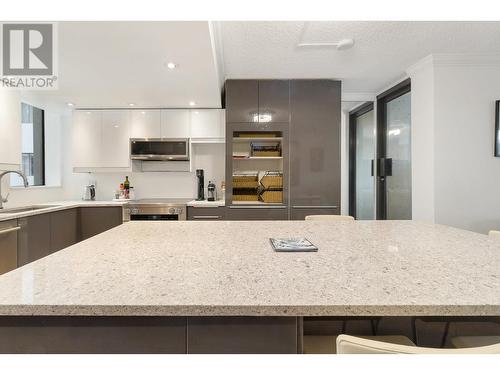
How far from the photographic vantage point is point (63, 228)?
336cm

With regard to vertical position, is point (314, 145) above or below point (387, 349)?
above

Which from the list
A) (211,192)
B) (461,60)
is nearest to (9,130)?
(211,192)

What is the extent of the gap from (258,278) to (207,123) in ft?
11.0

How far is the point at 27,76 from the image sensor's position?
265 cm

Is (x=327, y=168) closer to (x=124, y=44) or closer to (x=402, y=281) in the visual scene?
(x=124, y=44)

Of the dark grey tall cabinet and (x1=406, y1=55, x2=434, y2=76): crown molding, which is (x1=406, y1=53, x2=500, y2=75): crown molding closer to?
(x1=406, y1=55, x2=434, y2=76): crown molding

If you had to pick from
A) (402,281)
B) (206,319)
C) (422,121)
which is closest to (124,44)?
(206,319)

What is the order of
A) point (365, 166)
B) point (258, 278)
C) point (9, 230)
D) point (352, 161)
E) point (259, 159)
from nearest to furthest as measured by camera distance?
1. point (258, 278)
2. point (9, 230)
3. point (259, 159)
4. point (365, 166)
5. point (352, 161)

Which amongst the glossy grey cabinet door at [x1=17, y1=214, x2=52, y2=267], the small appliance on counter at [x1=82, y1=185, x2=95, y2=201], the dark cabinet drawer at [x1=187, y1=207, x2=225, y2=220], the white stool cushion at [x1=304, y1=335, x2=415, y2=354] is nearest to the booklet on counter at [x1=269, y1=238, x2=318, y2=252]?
the white stool cushion at [x1=304, y1=335, x2=415, y2=354]

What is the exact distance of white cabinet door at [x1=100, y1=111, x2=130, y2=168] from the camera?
3.98m

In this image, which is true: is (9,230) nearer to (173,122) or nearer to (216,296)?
(173,122)

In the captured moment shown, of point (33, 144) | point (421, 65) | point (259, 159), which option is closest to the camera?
point (421, 65)

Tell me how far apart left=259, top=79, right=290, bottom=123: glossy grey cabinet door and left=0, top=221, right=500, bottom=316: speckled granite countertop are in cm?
238
